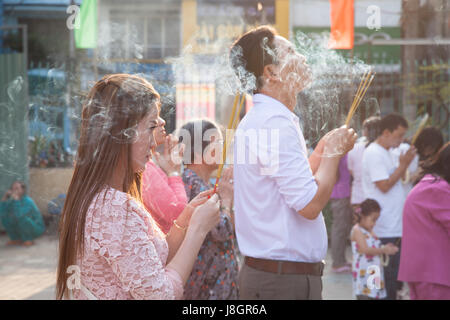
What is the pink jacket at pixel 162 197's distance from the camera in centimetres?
241

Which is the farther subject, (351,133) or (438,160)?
(438,160)

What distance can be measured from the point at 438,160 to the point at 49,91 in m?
2.04

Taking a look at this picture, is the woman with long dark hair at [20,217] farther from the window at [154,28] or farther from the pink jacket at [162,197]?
the pink jacket at [162,197]

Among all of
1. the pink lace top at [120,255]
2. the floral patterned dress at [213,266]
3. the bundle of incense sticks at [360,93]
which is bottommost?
the floral patterned dress at [213,266]

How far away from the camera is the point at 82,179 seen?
159 cm

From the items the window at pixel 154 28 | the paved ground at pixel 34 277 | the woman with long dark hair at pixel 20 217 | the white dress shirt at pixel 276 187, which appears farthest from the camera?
the window at pixel 154 28

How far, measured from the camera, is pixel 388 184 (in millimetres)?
4086

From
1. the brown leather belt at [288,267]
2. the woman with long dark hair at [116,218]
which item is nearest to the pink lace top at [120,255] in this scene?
the woman with long dark hair at [116,218]

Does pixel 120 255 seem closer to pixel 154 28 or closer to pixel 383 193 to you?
pixel 383 193

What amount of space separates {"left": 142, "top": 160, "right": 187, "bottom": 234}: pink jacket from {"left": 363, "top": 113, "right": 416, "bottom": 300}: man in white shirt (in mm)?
2040

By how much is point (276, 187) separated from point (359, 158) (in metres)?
3.17

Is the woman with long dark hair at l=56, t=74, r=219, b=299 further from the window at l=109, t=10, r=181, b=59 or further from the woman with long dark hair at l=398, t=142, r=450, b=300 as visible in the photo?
the window at l=109, t=10, r=181, b=59
